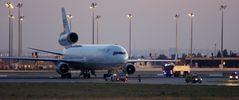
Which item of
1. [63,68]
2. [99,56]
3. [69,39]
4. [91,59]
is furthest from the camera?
[69,39]

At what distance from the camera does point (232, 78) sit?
85688mm

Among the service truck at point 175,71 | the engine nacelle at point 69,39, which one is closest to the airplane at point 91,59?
the engine nacelle at point 69,39

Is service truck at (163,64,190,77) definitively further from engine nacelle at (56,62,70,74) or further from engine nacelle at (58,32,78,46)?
engine nacelle at (56,62,70,74)

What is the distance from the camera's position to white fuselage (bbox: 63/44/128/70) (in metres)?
88.8

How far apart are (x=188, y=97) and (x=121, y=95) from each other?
4761mm

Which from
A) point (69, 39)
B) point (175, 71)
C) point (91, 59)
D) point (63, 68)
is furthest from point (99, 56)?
point (175, 71)

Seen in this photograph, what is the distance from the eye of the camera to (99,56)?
295 feet

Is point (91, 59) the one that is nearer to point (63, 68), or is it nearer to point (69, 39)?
point (63, 68)

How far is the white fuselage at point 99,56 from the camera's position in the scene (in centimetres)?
8881

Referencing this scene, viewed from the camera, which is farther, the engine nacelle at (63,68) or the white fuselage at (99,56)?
the engine nacelle at (63,68)

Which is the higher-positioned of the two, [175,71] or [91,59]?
[91,59]

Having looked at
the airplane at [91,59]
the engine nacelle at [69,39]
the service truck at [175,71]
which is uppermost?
the engine nacelle at [69,39]

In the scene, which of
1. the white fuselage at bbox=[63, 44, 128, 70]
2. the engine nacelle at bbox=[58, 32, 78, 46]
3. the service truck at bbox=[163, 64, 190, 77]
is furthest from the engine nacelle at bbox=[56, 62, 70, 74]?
the service truck at bbox=[163, 64, 190, 77]

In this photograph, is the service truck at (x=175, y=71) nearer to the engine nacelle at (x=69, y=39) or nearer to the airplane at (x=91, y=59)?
the airplane at (x=91, y=59)
